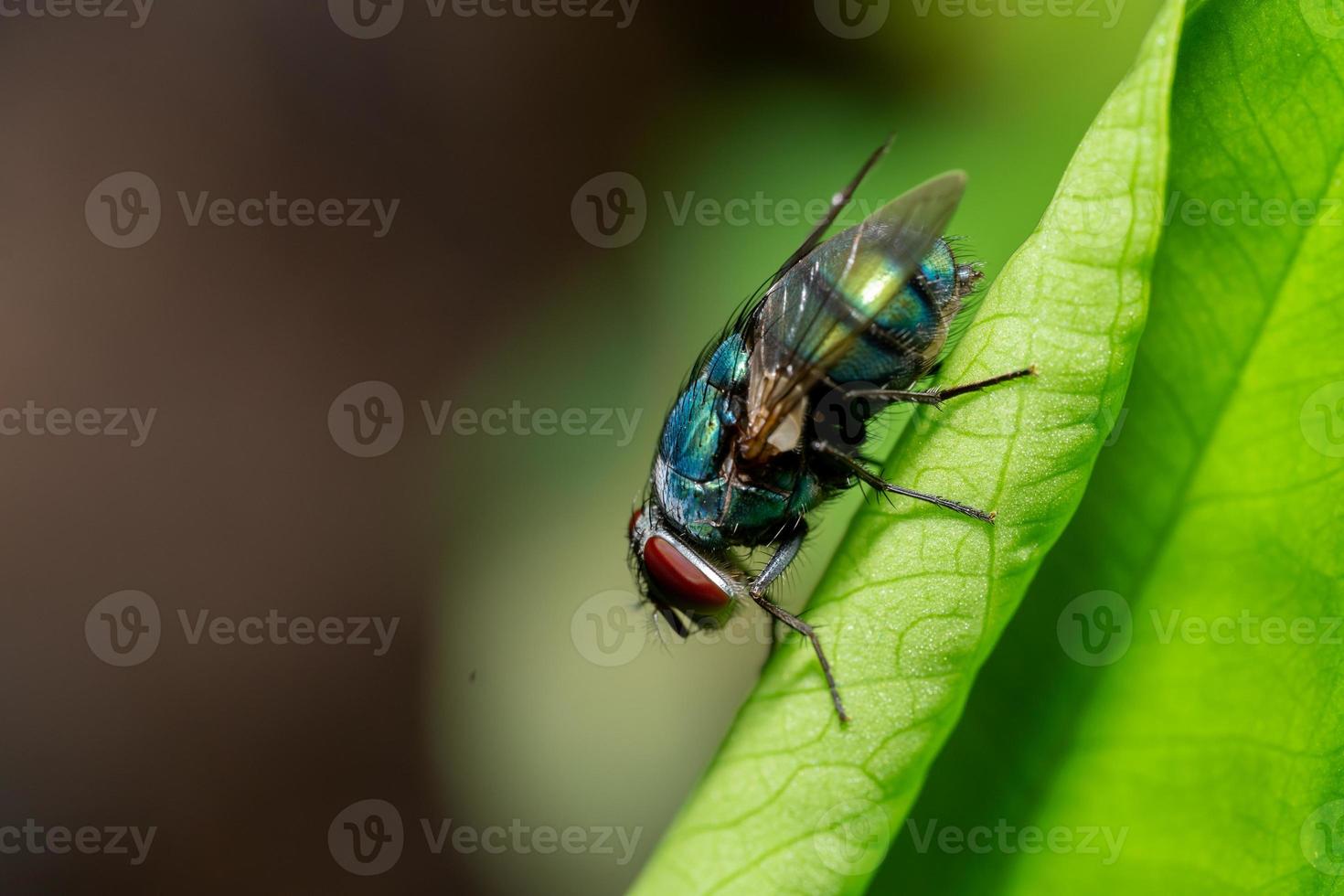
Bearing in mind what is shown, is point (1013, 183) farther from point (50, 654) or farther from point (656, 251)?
point (50, 654)

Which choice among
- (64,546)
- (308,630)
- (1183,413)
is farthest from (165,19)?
(1183,413)

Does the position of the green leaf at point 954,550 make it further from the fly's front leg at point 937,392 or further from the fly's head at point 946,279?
the fly's head at point 946,279

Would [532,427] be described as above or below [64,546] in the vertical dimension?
above

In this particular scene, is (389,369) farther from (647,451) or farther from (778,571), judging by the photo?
(778,571)

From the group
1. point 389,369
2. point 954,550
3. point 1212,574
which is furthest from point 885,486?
point 389,369

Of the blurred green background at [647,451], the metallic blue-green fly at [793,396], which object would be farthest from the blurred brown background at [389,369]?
the metallic blue-green fly at [793,396]
